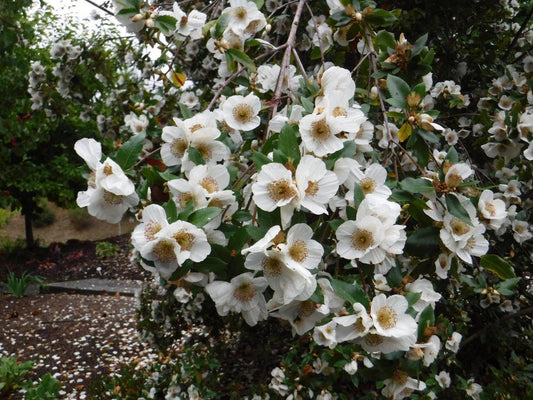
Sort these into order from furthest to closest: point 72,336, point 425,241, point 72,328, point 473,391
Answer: point 72,328, point 72,336, point 473,391, point 425,241

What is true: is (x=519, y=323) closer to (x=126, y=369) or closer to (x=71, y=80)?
(x=126, y=369)

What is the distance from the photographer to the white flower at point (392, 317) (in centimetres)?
80

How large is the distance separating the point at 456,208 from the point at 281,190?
0.35 meters

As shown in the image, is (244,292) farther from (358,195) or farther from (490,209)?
(490,209)

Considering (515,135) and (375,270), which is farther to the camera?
(515,135)

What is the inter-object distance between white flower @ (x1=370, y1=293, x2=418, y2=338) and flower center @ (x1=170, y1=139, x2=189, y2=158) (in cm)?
47

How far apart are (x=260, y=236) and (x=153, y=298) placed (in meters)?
2.89

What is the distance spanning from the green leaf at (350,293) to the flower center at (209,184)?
272 millimetres

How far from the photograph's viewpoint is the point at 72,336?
4512mm

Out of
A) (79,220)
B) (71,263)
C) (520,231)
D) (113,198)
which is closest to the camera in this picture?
(113,198)

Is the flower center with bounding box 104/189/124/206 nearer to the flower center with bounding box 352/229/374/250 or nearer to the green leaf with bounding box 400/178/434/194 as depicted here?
the flower center with bounding box 352/229/374/250

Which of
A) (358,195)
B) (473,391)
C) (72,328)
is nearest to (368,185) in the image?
(358,195)

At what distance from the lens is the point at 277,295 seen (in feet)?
2.62

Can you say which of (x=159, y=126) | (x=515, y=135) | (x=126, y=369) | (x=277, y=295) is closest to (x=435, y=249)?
(x=277, y=295)
